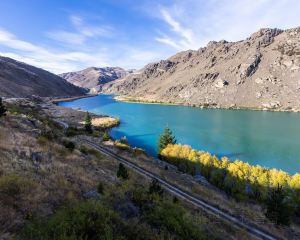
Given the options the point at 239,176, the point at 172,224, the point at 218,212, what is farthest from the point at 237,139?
the point at 172,224

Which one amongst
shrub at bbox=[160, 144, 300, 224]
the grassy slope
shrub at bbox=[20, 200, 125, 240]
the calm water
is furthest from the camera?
the calm water

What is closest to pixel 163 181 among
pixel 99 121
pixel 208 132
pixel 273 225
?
pixel 273 225

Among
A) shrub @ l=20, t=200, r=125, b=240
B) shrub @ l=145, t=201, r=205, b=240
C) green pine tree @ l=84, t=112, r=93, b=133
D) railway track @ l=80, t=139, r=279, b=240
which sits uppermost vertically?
shrub @ l=20, t=200, r=125, b=240

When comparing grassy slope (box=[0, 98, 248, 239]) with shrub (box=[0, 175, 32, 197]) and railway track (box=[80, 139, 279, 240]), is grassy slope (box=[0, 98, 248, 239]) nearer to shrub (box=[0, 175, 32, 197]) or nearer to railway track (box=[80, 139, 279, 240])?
shrub (box=[0, 175, 32, 197])

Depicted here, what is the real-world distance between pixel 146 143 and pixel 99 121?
44.5 m

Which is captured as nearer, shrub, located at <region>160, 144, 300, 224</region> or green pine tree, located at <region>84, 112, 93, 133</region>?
shrub, located at <region>160, 144, 300, 224</region>

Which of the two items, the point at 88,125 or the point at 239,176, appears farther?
the point at 88,125

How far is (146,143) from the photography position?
328 ft

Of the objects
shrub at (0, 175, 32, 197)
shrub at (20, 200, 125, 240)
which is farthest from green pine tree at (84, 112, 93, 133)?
shrub at (20, 200, 125, 240)

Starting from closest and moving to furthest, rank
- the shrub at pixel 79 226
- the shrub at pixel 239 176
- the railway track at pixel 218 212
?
1. the shrub at pixel 79 226
2. the railway track at pixel 218 212
3. the shrub at pixel 239 176

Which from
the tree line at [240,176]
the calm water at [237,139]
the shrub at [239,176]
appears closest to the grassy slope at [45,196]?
the tree line at [240,176]

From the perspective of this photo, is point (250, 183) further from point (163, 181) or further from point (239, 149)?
point (239, 149)

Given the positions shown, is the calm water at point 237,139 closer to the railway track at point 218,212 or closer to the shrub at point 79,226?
the railway track at point 218,212

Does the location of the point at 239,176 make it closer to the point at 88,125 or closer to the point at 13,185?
the point at 88,125
